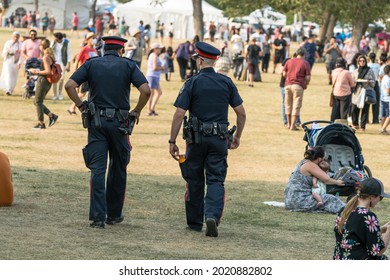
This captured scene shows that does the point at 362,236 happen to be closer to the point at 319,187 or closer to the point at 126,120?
the point at 126,120

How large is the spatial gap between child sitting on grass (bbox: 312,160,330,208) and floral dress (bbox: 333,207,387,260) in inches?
217

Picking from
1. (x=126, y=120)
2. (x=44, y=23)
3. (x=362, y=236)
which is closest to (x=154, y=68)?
(x=126, y=120)

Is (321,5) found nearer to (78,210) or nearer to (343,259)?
(78,210)

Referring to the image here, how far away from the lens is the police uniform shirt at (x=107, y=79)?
39.1ft

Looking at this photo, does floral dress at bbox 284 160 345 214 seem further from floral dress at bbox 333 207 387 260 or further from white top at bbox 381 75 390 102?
white top at bbox 381 75 390 102

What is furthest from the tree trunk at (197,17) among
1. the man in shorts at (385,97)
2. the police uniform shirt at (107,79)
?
the police uniform shirt at (107,79)

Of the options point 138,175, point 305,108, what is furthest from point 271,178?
point 305,108

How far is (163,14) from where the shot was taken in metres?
84.4

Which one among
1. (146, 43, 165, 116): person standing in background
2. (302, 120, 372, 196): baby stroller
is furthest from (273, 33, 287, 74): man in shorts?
(302, 120, 372, 196): baby stroller

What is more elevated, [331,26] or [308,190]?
[308,190]

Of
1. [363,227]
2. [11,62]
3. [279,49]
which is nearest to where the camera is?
[363,227]

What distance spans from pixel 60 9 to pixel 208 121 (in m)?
84.5

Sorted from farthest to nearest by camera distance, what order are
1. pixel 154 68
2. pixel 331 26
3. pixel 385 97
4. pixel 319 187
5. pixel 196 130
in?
pixel 331 26 → pixel 154 68 → pixel 385 97 → pixel 319 187 → pixel 196 130
